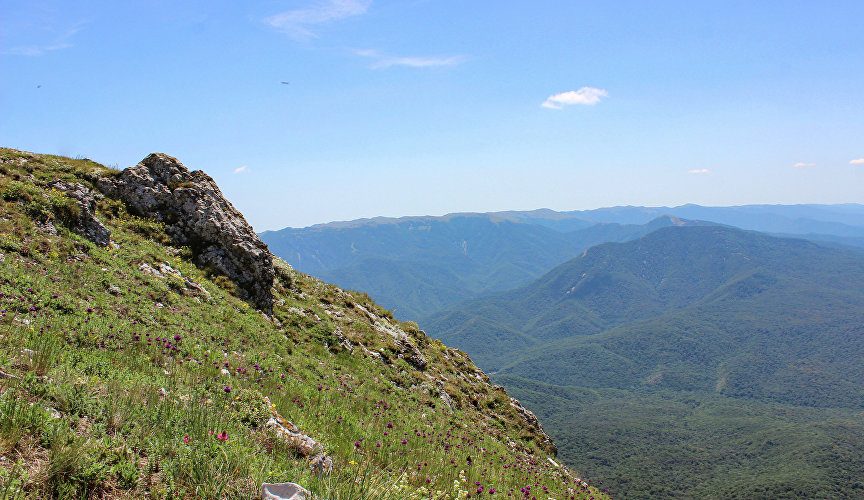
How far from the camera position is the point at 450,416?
18.5 meters

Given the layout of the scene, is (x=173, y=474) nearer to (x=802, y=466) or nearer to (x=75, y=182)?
(x=75, y=182)

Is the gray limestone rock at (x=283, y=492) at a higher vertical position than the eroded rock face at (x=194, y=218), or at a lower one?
lower

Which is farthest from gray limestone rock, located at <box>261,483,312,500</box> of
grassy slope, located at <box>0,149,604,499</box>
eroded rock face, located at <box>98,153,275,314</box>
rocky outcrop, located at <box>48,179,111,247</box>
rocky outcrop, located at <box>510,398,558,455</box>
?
rocky outcrop, located at <box>510,398,558,455</box>

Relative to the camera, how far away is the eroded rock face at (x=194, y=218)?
19547 millimetres

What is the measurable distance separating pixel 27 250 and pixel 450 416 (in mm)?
15546

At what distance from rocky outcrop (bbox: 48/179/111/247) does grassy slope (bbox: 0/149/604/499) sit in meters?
0.44

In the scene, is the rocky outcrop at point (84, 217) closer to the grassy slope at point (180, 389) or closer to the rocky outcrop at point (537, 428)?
the grassy slope at point (180, 389)

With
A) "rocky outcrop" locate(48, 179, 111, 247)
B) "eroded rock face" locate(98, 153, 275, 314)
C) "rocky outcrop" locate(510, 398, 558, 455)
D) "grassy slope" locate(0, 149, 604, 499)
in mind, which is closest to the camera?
"grassy slope" locate(0, 149, 604, 499)

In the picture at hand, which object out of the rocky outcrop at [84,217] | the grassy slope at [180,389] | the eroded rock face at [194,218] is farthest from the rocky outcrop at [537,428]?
the rocky outcrop at [84,217]

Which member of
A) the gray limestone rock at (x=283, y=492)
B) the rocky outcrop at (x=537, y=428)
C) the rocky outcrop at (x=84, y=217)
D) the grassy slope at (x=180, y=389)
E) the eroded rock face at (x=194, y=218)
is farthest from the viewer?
the rocky outcrop at (x=537, y=428)

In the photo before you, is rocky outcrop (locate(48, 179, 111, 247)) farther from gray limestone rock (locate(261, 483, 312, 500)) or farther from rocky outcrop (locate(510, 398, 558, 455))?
rocky outcrop (locate(510, 398, 558, 455))

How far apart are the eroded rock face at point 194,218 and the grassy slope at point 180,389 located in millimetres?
780

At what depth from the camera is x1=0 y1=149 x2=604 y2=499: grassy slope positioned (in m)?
5.39

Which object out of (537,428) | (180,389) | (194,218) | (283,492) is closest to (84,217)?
(194,218)
